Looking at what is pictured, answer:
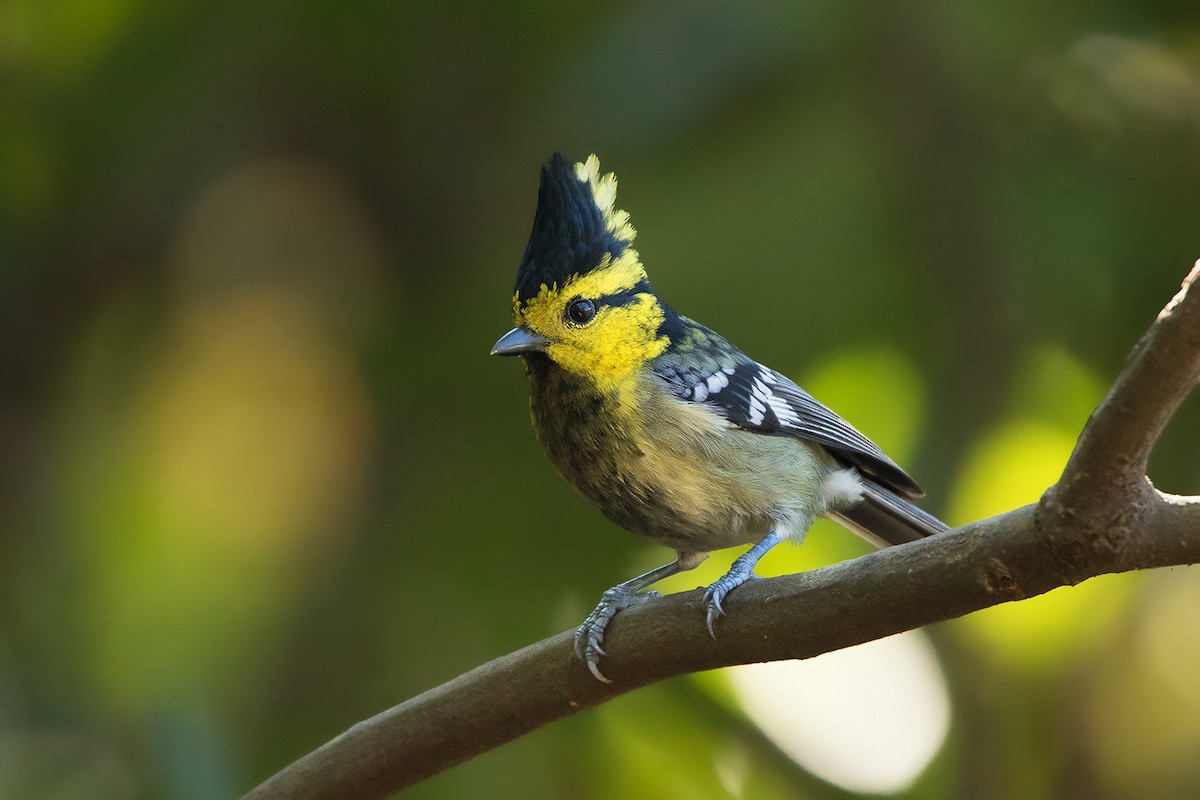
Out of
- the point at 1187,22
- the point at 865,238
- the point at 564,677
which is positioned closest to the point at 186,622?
the point at 564,677

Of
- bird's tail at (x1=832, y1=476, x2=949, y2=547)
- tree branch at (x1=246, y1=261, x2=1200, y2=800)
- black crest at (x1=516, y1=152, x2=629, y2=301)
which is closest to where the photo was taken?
tree branch at (x1=246, y1=261, x2=1200, y2=800)

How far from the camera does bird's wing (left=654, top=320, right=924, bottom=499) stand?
8.89 ft

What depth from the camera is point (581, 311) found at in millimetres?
2619

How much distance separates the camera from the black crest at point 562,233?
2.52m

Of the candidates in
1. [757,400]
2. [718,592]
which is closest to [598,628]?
[718,592]

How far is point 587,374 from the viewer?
8.59 feet

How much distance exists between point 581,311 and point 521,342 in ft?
0.48

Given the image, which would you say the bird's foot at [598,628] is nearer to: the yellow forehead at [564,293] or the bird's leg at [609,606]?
the bird's leg at [609,606]

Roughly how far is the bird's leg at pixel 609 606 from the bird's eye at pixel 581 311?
57 cm

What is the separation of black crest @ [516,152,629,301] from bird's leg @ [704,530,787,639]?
68 cm

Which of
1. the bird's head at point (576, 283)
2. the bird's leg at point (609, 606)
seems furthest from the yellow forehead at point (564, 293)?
the bird's leg at point (609, 606)

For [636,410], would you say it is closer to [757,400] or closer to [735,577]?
[757,400]

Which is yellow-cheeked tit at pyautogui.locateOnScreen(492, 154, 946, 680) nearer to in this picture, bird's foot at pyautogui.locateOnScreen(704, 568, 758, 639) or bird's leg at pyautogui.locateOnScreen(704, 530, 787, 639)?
bird's leg at pyautogui.locateOnScreen(704, 530, 787, 639)

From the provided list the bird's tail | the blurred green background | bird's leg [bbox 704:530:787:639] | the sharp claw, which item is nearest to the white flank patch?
the bird's tail
